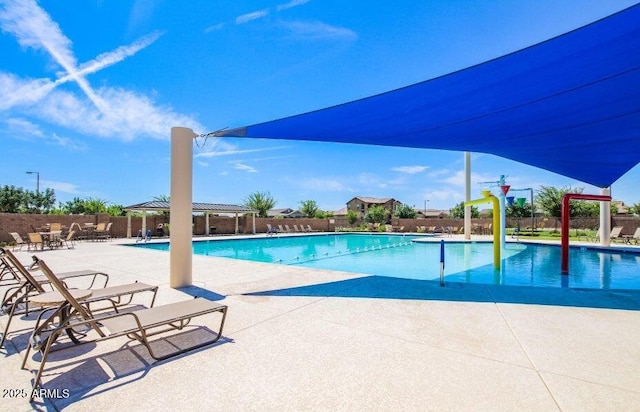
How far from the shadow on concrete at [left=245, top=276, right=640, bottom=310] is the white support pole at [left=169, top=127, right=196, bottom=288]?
1534mm

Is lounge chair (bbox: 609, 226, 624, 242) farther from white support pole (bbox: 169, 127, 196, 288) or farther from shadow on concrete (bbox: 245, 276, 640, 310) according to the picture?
white support pole (bbox: 169, 127, 196, 288)

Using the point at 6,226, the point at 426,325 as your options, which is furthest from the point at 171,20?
the point at 6,226

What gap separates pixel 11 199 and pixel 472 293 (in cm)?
4945

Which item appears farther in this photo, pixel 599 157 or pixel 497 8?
pixel 599 157

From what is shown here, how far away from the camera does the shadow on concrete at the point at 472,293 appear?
4.79 metres

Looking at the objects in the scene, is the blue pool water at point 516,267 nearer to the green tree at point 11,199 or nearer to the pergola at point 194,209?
the pergola at point 194,209

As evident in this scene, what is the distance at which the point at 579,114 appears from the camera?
17.5 ft

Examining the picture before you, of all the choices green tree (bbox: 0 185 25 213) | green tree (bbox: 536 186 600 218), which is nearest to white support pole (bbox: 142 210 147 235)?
green tree (bbox: 0 185 25 213)

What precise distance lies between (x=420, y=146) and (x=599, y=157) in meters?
4.90

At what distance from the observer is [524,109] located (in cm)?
518

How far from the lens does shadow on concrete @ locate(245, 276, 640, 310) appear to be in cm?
479

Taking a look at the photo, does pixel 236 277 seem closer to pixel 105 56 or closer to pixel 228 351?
pixel 228 351

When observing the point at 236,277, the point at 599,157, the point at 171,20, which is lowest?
the point at 236,277

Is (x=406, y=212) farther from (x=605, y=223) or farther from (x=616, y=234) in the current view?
(x=605, y=223)
